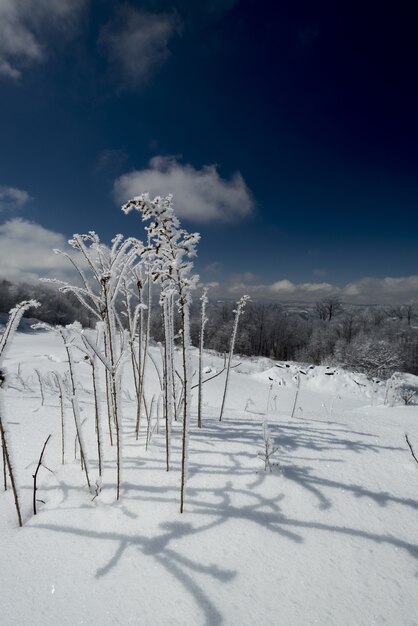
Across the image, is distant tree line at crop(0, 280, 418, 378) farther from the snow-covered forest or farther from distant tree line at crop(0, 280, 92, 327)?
the snow-covered forest

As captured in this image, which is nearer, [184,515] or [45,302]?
[184,515]

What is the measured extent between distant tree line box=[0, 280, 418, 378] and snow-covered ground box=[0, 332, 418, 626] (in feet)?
130

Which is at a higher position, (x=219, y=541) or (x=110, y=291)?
(x=110, y=291)

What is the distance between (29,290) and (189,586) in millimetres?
63703

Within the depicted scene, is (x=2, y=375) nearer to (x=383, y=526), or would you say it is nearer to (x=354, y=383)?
(x=383, y=526)

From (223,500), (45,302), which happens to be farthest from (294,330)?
(223,500)

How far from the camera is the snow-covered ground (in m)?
1.24

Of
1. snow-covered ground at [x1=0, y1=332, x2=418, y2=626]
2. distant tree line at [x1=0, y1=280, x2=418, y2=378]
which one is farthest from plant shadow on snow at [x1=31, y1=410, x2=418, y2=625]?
distant tree line at [x1=0, y1=280, x2=418, y2=378]

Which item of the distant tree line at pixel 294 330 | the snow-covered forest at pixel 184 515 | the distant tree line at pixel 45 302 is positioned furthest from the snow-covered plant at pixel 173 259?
the distant tree line at pixel 45 302

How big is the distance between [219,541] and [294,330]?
6667 centimetres

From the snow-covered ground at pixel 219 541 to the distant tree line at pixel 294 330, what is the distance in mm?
39701

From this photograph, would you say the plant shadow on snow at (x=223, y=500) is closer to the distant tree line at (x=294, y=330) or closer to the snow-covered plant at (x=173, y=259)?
the snow-covered plant at (x=173, y=259)

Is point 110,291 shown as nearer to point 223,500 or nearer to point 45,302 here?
point 223,500

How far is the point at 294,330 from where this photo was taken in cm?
6569
